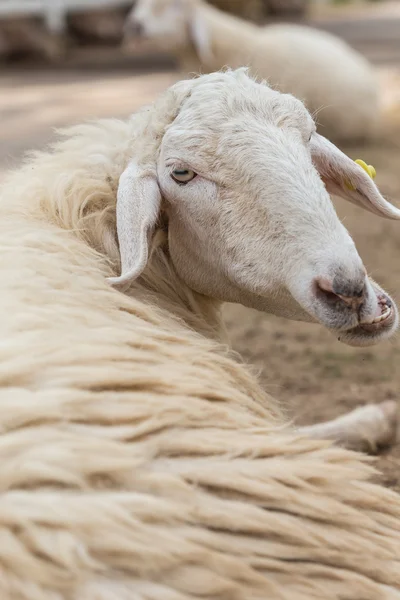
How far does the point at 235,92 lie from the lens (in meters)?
2.23

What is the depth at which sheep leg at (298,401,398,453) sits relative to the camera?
2.90m

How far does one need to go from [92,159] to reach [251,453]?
1.17 m

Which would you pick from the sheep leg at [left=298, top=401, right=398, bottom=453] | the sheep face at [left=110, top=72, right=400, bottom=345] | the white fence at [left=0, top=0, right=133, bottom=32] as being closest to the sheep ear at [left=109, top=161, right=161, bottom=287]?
the sheep face at [left=110, top=72, right=400, bottom=345]

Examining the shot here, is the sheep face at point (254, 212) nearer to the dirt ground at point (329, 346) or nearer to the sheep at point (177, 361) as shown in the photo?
the sheep at point (177, 361)

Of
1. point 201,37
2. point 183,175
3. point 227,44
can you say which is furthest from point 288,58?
point 183,175

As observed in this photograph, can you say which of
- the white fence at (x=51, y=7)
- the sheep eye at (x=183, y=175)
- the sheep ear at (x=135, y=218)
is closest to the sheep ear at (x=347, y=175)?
the sheep eye at (x=183, y=175)

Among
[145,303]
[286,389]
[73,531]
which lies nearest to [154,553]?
[73,531]

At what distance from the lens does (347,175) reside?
243cm

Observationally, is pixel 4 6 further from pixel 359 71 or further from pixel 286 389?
pixel 286 389

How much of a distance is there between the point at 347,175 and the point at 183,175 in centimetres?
51

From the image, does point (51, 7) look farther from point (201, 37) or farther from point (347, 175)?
point (347, 175)

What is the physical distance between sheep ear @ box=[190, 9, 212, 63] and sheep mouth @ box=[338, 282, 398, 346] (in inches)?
211

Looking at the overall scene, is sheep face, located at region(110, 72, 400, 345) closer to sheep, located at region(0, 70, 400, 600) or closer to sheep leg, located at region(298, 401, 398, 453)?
sheep, located at region(0, 70, 400, 600)

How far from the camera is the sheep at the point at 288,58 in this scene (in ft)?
22.5
